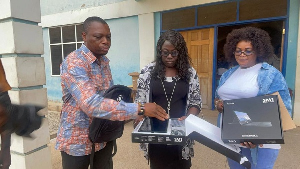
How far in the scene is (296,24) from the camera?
13.8ft

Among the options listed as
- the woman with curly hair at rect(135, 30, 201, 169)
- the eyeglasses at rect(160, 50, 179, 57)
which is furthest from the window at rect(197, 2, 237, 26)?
the eyeglasses at rect(160, 50, 179, 57)

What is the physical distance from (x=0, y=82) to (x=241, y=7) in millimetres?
5089

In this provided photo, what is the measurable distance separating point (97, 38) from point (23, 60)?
133cm

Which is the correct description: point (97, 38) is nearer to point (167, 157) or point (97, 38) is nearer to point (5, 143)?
point (5, 143)

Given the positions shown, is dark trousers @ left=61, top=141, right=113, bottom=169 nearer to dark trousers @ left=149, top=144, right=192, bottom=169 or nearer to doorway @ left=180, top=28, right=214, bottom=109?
dark trousers @ left=149, top=144, right=192, bottom=169

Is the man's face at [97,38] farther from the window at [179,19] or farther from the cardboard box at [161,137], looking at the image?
the window at [179,19]

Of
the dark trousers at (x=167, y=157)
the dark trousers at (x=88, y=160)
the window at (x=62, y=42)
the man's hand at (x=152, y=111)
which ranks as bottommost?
the dark trousers at (x=167, y=157)

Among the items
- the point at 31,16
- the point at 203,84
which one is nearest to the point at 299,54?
the point at 203,84

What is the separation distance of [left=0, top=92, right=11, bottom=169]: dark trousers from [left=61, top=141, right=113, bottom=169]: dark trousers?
0.40 metres

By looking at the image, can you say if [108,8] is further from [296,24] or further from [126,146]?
[296,24]

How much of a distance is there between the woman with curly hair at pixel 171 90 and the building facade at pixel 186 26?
3.60 meters

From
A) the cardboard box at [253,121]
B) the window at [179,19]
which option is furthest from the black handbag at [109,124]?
the window at [179,19]

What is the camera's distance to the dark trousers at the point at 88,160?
1.44 m

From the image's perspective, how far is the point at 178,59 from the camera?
187 cm
